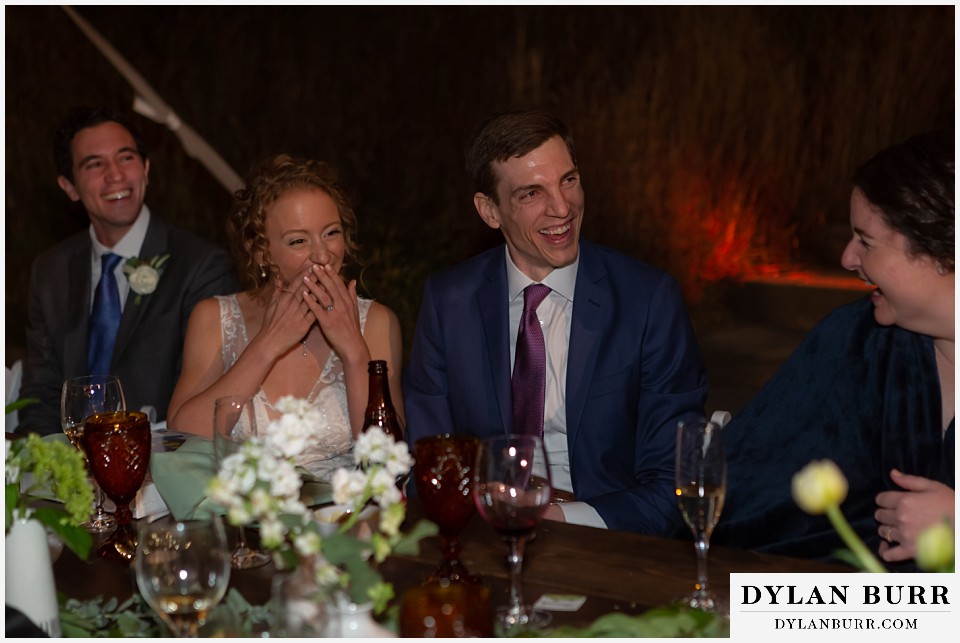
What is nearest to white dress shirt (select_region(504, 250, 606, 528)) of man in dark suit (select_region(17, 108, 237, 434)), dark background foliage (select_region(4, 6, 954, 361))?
man in dark suit (select_region(17, 108, 237, 434))

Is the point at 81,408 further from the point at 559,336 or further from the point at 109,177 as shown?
the point at 109,177

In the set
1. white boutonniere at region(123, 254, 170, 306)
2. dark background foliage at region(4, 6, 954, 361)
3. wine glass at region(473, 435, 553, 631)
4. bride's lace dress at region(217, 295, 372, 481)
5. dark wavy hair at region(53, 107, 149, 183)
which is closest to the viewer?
wine glass at region(473, 435, 553, 631)

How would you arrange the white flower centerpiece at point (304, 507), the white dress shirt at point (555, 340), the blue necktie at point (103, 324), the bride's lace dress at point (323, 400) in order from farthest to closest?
1. the blue necktie at point (103, 324)
2. the bride's lace dress at point (323, 400)
3. the white dress shirt at point (555, 340)
4. the white flower centerpiece at point (304, 507)

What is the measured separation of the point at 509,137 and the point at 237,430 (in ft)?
4.01

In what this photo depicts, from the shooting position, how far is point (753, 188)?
4953mm

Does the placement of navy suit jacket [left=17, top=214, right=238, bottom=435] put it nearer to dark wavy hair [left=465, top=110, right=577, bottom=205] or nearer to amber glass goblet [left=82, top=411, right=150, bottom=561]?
dark wavy hair [left=465, top=110, right=577, bottom=205]

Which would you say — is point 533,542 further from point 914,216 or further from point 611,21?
point 611,21

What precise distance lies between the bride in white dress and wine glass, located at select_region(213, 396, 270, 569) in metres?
0.98

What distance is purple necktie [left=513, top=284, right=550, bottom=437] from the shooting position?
8.80 feet

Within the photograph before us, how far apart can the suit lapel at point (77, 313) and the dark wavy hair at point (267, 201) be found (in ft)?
2.86

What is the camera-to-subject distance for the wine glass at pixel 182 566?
4.21ft

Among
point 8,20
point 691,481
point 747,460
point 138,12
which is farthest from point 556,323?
point 8,20

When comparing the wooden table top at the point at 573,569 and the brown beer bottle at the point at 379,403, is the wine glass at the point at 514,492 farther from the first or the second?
the brown beer bottle at the point at 379,403

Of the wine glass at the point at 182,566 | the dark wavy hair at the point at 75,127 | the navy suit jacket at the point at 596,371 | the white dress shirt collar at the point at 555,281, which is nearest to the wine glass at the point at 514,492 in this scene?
the wine glass at the point at 182,566
